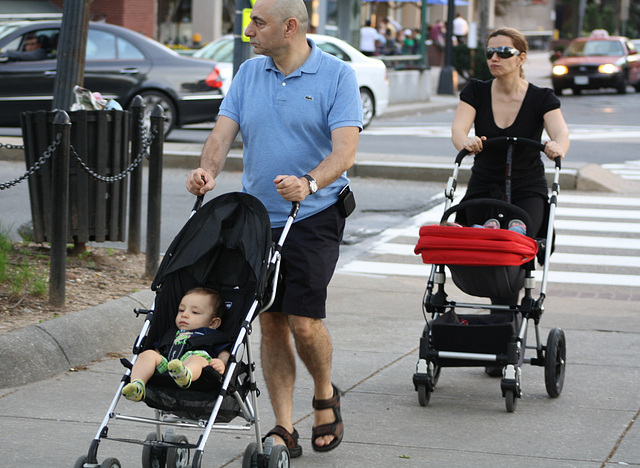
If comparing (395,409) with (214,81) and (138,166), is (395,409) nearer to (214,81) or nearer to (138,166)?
(138,166)

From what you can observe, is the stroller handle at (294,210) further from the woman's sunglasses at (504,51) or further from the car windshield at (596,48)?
the car windshield at (596,48)

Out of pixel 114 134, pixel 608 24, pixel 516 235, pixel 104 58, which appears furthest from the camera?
pixel 608 24

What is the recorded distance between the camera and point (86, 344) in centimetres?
647

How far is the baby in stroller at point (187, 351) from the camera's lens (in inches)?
158

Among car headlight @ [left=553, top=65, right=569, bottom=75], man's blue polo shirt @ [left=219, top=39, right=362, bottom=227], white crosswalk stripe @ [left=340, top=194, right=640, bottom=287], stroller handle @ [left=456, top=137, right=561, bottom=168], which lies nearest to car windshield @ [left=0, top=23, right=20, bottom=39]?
white crosswalk stripe @ [left=340, top=194, right=640, bottom=287]

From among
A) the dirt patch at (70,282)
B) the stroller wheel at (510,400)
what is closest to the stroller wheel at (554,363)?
the stroller wheel at (510,400)

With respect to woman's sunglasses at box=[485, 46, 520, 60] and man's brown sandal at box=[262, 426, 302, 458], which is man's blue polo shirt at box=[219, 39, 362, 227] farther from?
woman's sunglasses at box=[485, 46, 520, 60]

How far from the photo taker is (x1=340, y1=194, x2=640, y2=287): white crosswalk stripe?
974 centimetres

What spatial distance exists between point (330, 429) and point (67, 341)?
2074 mm

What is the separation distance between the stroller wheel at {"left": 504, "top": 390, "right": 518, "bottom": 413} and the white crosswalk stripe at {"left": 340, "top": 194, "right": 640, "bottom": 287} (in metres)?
3.96

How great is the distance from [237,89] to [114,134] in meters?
3.51

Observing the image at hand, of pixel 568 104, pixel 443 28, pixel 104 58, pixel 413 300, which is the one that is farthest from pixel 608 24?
pixel 413 300

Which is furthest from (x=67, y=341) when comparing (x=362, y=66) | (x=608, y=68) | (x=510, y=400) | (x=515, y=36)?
(x=608, y=68)

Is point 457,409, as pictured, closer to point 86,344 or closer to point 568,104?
point 86,344
